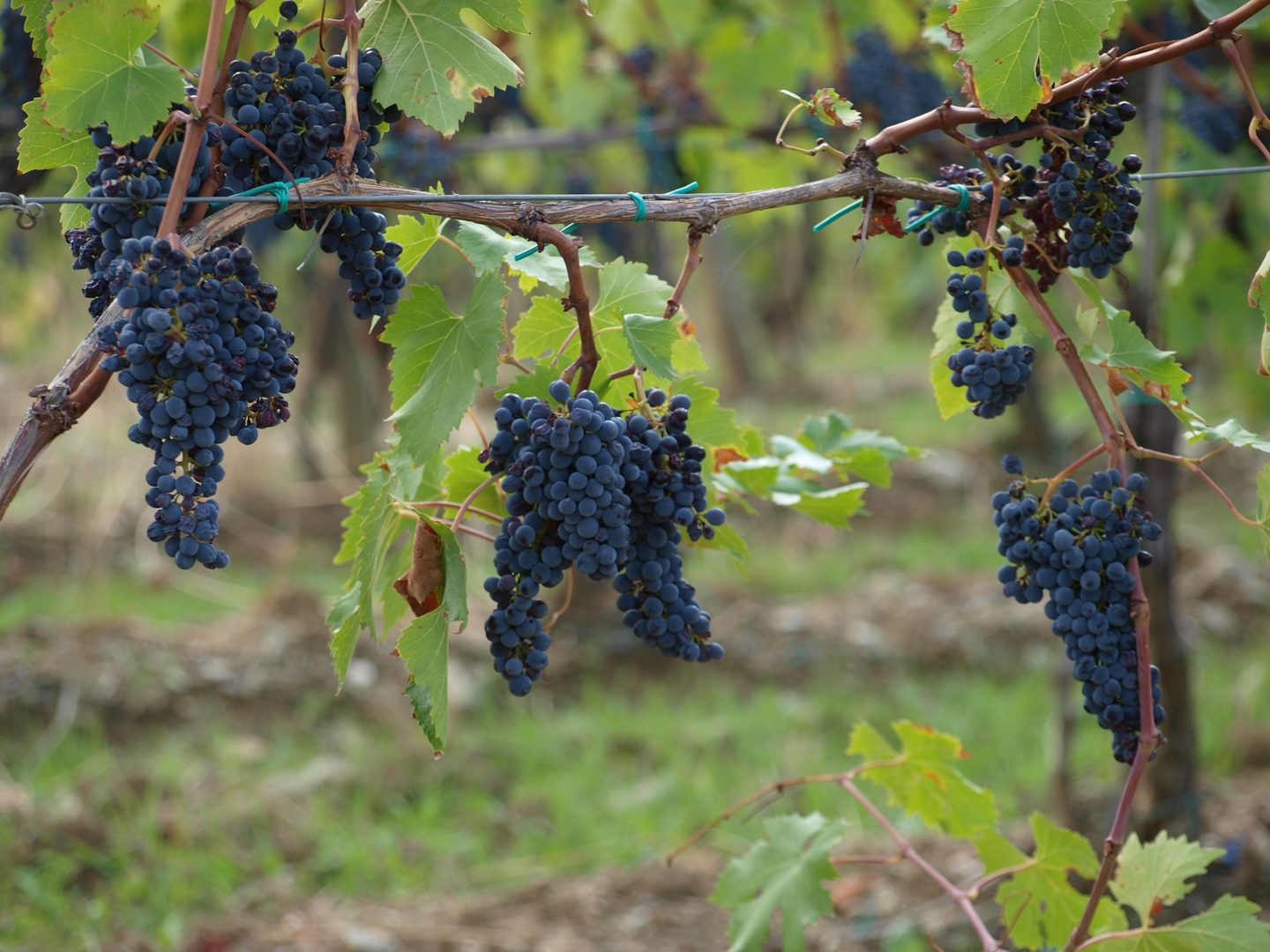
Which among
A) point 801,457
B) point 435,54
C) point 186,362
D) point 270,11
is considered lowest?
point 186,362

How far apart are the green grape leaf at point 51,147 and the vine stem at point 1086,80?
81 cm

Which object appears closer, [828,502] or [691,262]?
[691,262]

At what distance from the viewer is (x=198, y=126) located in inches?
37.7

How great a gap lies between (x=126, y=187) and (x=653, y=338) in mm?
525

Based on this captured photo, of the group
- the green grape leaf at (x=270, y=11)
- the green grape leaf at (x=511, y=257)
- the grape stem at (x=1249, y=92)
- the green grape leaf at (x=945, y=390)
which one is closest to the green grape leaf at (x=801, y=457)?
the green grape leaf at (x=945, y=390)

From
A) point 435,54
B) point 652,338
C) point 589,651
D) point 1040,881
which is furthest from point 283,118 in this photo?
point 589,651

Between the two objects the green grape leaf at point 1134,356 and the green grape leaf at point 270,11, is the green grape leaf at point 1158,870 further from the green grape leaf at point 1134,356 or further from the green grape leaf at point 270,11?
the green grape leaf at point 270,11

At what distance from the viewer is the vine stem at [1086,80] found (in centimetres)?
112

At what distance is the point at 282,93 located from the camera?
104 cm

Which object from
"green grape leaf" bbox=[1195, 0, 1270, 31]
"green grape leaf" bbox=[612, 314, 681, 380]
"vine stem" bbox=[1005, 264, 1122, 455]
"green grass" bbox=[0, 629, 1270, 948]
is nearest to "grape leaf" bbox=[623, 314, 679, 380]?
"green grape leaf" bbox=[612, 314, 681, 380]

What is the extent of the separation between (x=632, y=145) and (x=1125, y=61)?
10.5ft

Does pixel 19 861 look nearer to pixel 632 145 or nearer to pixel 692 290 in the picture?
pixel 632 145

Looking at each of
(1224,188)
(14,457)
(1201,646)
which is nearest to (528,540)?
(14,457)

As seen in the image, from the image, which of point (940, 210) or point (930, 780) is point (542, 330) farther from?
point (930, 780)
